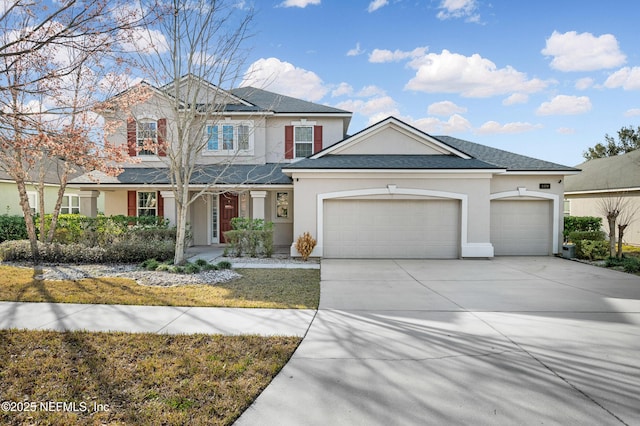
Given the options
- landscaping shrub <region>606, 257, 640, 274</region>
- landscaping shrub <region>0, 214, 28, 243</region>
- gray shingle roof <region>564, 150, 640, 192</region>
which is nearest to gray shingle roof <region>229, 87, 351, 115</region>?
landscaping shrub <region>606, 257, 640, 274</region>

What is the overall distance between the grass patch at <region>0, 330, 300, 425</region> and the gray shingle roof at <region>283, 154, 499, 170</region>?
8.68 metres

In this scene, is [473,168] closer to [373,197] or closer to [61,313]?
[373,197]

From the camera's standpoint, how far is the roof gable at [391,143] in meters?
13.7

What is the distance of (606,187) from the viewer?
18.5m

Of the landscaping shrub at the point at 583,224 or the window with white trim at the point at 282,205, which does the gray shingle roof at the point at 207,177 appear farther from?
the landscaping shrub at the point at 583,224

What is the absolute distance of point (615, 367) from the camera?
13.2ft

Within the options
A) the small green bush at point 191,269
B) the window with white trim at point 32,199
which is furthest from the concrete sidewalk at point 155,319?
the window with white trim at point 32,199

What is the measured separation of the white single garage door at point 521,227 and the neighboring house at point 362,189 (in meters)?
0.04

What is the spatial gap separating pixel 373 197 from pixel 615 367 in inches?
364

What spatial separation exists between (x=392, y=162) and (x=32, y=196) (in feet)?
66.6

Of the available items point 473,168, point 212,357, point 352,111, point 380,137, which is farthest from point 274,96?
point 212,357

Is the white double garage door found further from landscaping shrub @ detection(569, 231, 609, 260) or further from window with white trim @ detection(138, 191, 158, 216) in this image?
window with white trim @ detection(138, 191, 158, 216)

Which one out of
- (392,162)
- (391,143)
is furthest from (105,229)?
(391,143)

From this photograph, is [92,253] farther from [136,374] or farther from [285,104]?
[285,104]
